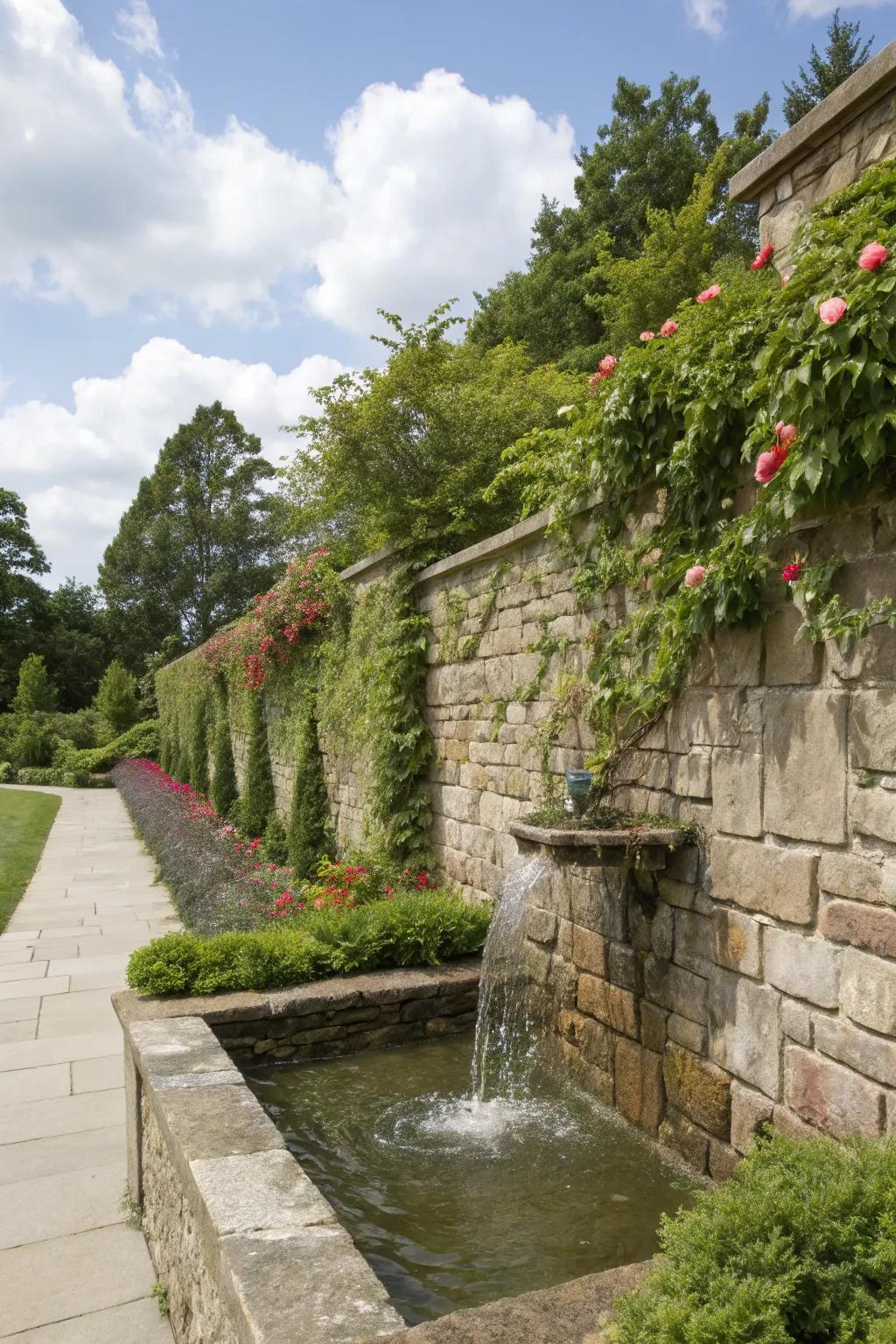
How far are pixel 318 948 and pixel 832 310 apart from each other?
3832 mm

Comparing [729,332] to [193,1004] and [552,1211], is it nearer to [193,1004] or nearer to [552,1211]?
[552,1211]

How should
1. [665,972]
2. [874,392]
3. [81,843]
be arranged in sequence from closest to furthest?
1. [874,392]
2. [665,972]
3. [81,843]

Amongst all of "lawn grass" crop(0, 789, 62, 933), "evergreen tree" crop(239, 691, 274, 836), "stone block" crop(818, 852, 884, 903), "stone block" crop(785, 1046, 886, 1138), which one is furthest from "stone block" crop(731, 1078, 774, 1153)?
"evergreen tree" crop(239, 691, 274, 836)

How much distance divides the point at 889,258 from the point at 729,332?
2.53 ft

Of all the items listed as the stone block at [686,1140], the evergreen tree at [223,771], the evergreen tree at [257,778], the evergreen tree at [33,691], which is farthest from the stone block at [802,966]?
the evergreen tree at [33,691]

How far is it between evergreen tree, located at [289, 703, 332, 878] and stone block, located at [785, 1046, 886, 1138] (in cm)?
637

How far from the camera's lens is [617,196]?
19.9 meters

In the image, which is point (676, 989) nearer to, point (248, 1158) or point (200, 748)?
point (248, 1158)

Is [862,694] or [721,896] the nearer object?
[862,694]

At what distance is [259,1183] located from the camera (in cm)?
257

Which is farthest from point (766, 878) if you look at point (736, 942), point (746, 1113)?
point (746, 1113)

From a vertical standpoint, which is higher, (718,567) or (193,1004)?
(718,567)

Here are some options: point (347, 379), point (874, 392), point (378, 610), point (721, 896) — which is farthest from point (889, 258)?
point (347, 379)

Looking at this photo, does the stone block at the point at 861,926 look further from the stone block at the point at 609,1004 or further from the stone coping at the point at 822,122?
the stone coping at the point at 822,122
